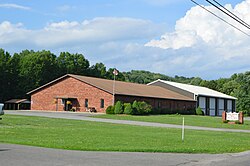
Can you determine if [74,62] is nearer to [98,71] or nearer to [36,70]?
[98,71]

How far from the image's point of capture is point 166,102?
7300 centimetres

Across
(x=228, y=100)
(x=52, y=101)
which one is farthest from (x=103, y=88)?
(x=228, y=100)

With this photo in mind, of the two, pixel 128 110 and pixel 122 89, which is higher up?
pixel 122 89

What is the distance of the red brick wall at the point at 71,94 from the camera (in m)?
62.2

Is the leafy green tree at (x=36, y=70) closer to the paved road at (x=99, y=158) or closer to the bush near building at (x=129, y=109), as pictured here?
the bush near building at (x=129, y=109)

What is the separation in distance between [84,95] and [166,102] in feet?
52.6

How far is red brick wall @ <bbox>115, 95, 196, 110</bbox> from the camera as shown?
63.0m

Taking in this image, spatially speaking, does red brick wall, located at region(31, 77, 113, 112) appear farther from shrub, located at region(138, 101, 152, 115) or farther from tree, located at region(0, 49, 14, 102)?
tree, located at region(0, 49, 14, 102)

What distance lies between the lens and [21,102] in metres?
79.6

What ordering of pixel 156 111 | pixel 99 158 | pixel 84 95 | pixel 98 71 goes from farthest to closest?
pixel 98 71
pixel 156 111
pixel 84 95
pixel 99 158

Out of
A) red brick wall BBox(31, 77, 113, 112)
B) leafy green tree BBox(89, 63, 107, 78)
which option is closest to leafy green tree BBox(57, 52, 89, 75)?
leafy green tree BBox(89, 63, 107, 78)

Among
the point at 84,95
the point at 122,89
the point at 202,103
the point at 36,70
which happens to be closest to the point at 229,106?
the point at 202,103

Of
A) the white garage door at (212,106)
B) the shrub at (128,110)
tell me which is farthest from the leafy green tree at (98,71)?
the shrub at (128,110)

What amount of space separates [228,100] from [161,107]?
29602 millimetres
